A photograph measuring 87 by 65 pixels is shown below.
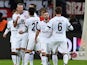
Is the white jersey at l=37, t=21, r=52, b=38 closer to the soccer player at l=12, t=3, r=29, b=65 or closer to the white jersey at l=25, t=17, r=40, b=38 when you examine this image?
the white jersey at l=25, t=17, r=40, b=38

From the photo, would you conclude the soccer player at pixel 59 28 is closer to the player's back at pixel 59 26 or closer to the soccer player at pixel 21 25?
the player's back at pixel 59 26

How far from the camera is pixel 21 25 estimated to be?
19.5 meters

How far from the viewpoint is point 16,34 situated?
19688 millimetres

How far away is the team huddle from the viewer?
18859 millimetres

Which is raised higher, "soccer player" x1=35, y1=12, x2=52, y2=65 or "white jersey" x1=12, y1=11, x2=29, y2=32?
"white jersey" x1=12, y1=11, x2=29, y2=32

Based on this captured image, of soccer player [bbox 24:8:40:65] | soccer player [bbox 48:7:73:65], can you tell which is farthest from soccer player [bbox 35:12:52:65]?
soccer player [bbox 24:8:40:65]

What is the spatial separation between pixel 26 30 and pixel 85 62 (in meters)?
5.46

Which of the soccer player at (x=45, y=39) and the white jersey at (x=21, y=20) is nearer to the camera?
the white jersey at (x=21, y=20)

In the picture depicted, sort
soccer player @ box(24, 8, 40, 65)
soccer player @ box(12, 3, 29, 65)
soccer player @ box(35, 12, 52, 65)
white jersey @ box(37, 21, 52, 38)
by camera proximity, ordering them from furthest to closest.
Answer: soccer player @ box(35, 12, 52, 65)
soccer player @ box(12, 3, 29, 65)
white jersey @ box(37, 21, 52, 38)
soccer player @ box(24, 8, 40, 65)

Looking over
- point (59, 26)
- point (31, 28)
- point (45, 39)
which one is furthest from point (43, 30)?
point (59, 26)

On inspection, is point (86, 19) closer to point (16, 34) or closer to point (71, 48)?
point (71, 48)

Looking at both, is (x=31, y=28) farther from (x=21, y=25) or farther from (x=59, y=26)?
(x=59, y=26)

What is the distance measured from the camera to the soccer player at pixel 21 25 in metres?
19.2

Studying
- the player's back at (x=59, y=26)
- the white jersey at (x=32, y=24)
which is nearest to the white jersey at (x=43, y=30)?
the white jersey at (x=32, y=24)
